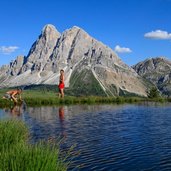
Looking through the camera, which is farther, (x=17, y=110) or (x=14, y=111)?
(x=17, y=110)

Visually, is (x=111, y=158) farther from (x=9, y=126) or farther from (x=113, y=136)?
(x=113, y=136)

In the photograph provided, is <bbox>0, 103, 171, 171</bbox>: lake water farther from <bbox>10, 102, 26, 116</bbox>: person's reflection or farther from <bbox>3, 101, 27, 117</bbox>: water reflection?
<bbox>10, 102, 26, 116</bbox>: person's reflection

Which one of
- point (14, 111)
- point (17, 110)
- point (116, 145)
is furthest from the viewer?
point (17, 110)

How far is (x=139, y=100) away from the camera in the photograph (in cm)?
10181

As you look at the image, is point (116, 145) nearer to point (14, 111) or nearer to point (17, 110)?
point (14, 111)

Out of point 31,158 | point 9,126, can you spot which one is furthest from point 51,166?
point 9,126

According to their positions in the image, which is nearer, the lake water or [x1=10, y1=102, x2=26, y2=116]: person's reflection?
the lake water

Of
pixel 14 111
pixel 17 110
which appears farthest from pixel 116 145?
pixel 17 110

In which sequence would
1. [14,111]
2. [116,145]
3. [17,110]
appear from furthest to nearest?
[17,110] → [14,111] → [116,145]

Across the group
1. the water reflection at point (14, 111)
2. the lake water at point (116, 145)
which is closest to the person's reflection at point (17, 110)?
the water reflection at point (14, 111)

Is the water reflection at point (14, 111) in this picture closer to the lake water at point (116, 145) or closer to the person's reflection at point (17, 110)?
the person's reflection at point (17, 110)

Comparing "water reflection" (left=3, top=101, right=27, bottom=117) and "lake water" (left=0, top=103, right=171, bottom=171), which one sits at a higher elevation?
"water reflection" (left=3, top=101, right=27, bottom=117)

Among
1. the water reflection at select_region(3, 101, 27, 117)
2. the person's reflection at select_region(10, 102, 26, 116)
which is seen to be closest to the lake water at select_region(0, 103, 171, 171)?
the water reflection at select_region(3, 101, 27, 117)

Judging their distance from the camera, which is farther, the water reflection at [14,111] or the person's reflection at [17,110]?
the person's reflection at [17,110]
